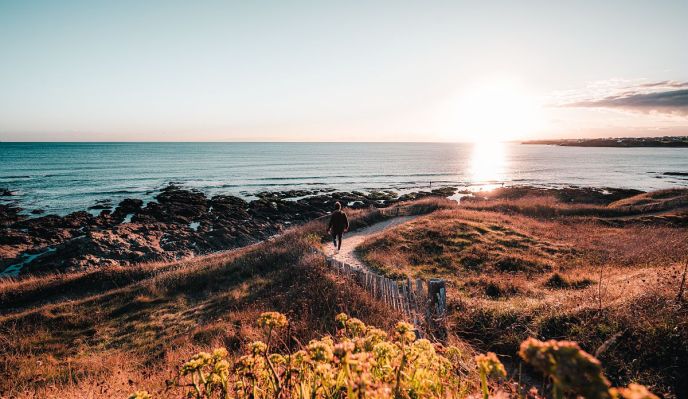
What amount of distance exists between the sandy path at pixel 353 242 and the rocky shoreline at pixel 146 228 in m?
11.2

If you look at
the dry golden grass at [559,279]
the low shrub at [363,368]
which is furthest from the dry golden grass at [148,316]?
the dry golden grass at [559,279]

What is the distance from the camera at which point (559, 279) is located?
465 inches

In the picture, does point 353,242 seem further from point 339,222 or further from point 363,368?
point 363,368

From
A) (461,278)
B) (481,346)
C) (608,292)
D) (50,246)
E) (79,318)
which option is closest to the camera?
(481,346)

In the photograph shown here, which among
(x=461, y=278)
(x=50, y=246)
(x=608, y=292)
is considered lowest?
(x=50, y=246)

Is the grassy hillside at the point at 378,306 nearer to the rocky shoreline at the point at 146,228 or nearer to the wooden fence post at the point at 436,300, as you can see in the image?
the wooden fence post at the point at 436,300

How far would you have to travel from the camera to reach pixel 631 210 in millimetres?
27156

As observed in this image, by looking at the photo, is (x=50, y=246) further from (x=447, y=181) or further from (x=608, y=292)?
(x=447, y=181)

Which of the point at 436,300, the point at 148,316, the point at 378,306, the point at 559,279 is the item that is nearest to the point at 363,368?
the point at 436,300

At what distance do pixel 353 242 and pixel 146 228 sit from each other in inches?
794

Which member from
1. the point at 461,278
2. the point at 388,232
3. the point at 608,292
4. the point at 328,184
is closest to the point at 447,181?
the point at 328,184

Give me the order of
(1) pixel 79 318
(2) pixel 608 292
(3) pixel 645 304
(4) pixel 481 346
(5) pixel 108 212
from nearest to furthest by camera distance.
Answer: (3) pixel 645 304
(4) pixel 481 346
(2) pixel 608 292
(1) pixel 79 318
(5) pixel 108 212

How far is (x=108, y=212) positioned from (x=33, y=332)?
97.7ft

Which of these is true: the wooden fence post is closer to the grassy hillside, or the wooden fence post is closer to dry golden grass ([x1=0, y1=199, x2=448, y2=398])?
the grassy hillside
